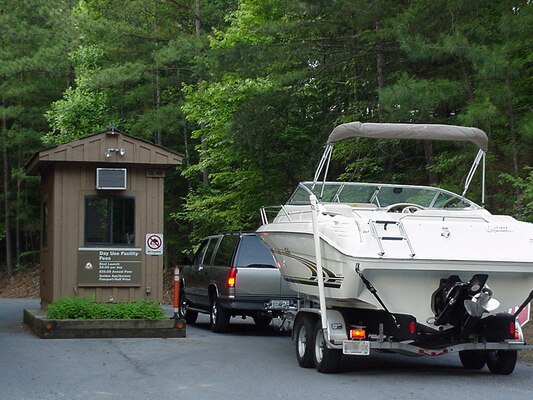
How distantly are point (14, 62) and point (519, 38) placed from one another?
23.0m

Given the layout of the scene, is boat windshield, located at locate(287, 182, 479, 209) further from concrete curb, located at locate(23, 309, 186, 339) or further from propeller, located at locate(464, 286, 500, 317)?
concrete curb, located at locate(23, 309, 186, 339)

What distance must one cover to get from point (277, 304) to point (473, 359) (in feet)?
15.8

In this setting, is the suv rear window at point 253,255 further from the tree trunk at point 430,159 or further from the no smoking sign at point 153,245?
the tree trunk at point 430,159

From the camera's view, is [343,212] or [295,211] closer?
[343,212]

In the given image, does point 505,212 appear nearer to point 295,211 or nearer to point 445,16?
point 445,16

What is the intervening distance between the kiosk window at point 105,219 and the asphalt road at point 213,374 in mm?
2577

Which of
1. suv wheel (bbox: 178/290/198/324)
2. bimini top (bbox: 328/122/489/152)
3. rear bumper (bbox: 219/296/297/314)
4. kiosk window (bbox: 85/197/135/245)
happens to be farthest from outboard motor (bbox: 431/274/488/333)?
suv wheel (bbox: 178/290/198/324)

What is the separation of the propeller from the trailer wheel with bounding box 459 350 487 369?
1535 millimetres

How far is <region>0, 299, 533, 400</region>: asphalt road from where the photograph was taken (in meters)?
9.77

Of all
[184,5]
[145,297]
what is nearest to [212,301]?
[145,297]

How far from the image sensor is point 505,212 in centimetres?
1873

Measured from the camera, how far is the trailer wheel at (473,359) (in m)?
12.1

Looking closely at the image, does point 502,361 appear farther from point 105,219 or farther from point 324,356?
point 105,219

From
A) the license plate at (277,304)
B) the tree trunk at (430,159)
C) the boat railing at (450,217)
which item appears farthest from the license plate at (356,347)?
the tree trunk at (430,159)
